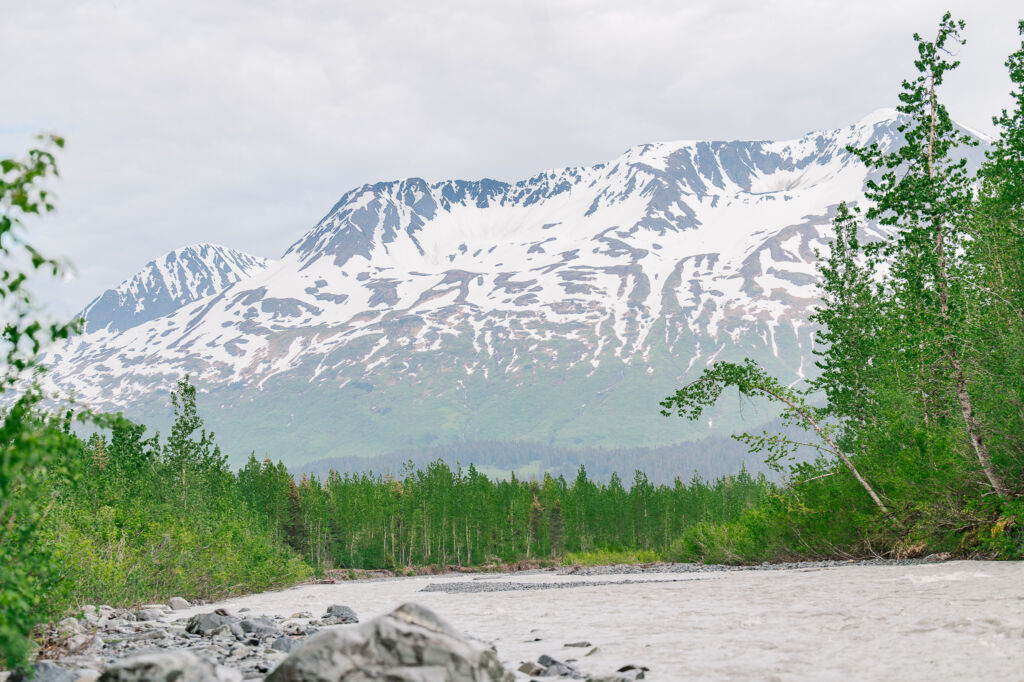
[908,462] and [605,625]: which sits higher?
[908,462]

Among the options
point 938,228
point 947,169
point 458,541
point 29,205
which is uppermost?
point 947,169

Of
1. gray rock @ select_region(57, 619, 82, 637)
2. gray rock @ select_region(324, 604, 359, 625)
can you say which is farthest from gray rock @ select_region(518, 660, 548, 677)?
gray rock @ select_region(324, 604, 359, 625)

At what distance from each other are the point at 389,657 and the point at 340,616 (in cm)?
1863

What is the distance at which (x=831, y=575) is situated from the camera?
85.2 ft

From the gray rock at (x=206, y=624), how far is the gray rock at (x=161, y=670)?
434 inches

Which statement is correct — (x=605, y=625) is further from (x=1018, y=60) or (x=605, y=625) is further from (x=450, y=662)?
(x=1018, y=60)

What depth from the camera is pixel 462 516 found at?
12581 cm

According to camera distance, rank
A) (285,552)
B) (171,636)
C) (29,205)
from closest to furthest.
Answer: (29,205), (171,636), (285,552)

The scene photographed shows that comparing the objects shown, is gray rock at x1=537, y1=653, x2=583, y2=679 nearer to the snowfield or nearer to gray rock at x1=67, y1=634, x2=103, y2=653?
the snowfield

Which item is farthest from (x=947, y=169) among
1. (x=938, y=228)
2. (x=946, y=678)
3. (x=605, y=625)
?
(x=946, y=678)

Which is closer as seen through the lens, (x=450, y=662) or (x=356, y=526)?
(x=450, y=662)

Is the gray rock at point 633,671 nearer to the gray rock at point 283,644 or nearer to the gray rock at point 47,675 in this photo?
the gray rock at point 283,644

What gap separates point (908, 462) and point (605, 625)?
666 inches

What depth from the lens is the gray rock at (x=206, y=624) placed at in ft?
59.3
